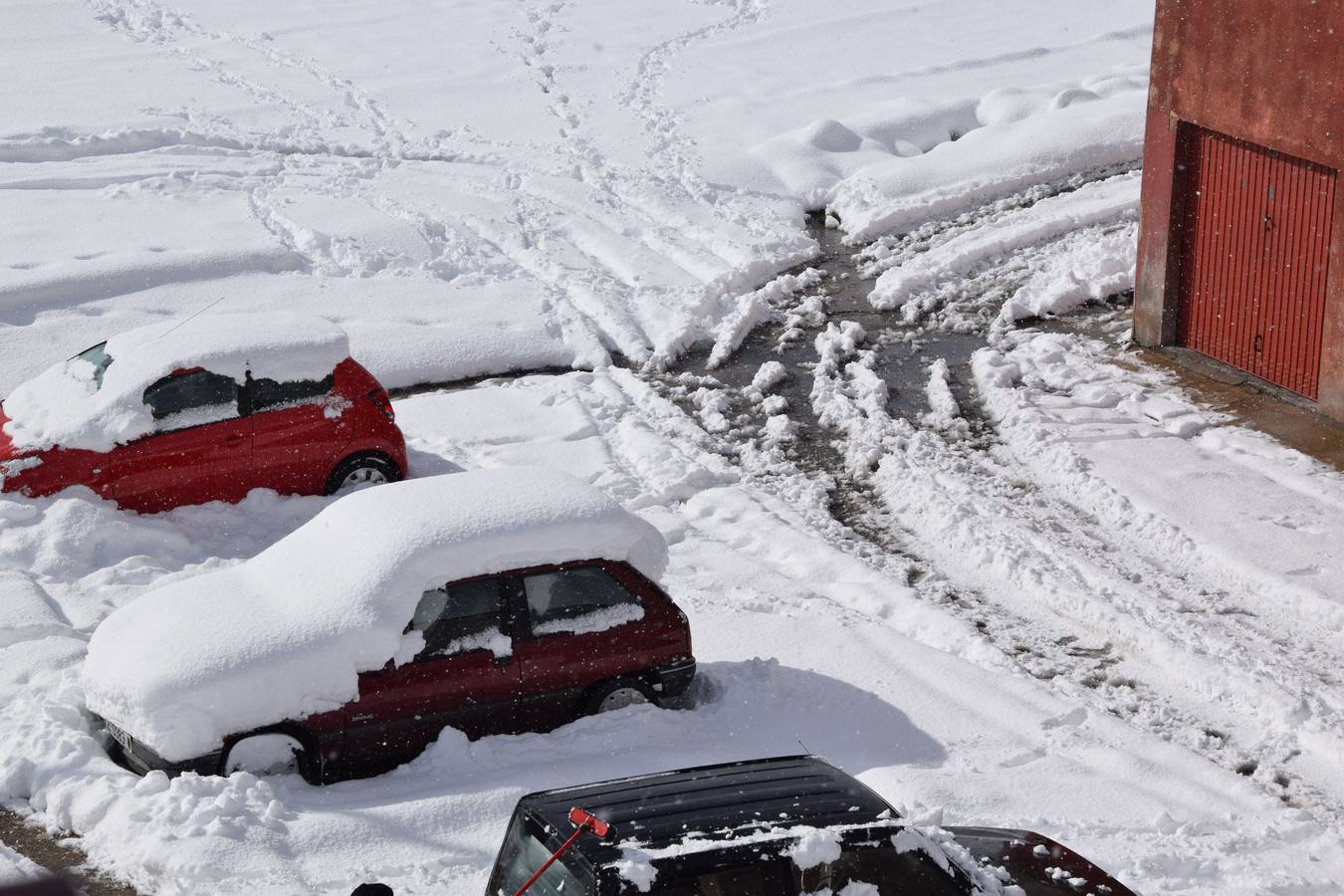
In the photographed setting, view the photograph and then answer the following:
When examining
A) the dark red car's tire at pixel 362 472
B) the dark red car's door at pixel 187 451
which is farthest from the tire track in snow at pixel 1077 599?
the dark red car's door at pixel 187 451

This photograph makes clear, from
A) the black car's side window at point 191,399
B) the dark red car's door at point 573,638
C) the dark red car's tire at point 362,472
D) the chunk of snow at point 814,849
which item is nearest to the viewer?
the chunk of snow at point 814,849

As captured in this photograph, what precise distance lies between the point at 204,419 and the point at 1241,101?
977 cm

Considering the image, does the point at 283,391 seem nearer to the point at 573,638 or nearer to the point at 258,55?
the point at 573,638

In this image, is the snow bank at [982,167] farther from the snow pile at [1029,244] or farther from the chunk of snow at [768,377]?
the chunk of snow at [768,377]

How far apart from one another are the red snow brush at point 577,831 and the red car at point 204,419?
679cm

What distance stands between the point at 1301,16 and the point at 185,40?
20.5 m

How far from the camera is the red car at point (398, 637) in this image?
7805 mm

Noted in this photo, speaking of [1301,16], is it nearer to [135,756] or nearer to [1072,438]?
[1072,438]

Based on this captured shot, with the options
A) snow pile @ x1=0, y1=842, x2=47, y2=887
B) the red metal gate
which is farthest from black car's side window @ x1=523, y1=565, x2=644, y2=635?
the red metal gate

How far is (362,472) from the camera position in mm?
12102

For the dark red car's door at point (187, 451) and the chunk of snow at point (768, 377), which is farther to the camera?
the chunk of snow at point (768, 377)

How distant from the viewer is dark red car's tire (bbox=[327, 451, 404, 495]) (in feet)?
39.3

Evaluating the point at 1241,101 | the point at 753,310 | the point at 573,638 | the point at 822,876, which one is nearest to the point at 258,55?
the point at 753,310

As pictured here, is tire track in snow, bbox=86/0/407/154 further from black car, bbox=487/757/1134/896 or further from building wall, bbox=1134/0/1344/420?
black car, bbox=487/757/1134/896
